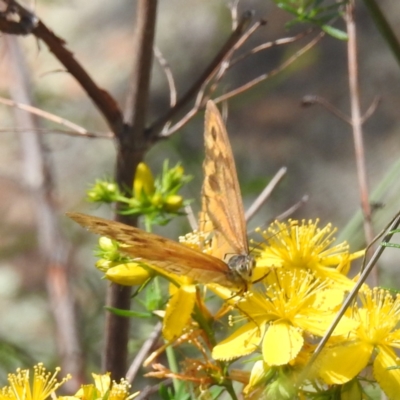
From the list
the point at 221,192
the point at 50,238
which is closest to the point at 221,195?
the point at 221,192

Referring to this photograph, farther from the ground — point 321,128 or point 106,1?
point 106,1

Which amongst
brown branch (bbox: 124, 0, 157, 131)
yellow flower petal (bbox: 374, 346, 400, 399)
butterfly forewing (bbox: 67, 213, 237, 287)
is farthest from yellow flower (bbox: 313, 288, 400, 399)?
brown branch (bbox: 124, 0, 157, 131)

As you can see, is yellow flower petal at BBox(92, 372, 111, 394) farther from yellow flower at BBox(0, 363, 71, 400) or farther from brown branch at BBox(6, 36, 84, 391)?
brown branch at BBox(6, 36, 84, 391)

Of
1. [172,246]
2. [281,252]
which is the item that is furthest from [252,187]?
[172,246]

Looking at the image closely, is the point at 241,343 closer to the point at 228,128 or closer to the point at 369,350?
the point at 369,350

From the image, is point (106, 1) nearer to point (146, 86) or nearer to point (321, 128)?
point (321, 128)

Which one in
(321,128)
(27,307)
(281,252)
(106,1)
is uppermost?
(106,1)
